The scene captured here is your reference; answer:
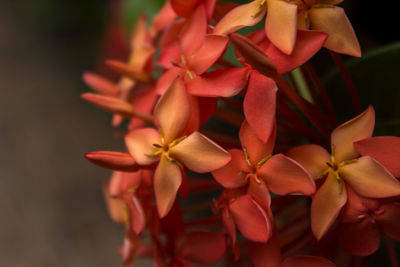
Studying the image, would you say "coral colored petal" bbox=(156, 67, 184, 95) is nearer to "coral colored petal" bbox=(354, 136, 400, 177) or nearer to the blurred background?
"coral colored petal" bbox=(354, 136, 400, 177)

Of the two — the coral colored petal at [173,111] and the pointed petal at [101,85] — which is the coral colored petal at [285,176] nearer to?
the coral colored petal at [173,111]

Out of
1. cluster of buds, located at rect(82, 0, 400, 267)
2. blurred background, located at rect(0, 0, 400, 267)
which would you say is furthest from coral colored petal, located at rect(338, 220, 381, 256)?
blurred background, located at rect(0, 0, 400, 267)

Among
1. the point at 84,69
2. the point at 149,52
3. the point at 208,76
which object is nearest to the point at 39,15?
the point at 84,69

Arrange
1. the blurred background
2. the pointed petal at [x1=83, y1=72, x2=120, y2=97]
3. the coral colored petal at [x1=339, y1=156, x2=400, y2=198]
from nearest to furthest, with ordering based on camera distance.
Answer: the coral colored petal at [x1=339, y1=156, x2=400, y2=198] < the pointed petal at [x1=83, y1=72, x2=120, y2=97] < the blurred background

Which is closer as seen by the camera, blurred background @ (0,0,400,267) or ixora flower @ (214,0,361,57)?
ixora flower @ (214,0,361,57)

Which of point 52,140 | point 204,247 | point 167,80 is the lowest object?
point 52,140

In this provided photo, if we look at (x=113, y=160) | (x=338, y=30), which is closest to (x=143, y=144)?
(x=113, y=160)

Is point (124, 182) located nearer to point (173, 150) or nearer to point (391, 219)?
point (173, 150)

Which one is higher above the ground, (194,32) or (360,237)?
(194,32)
